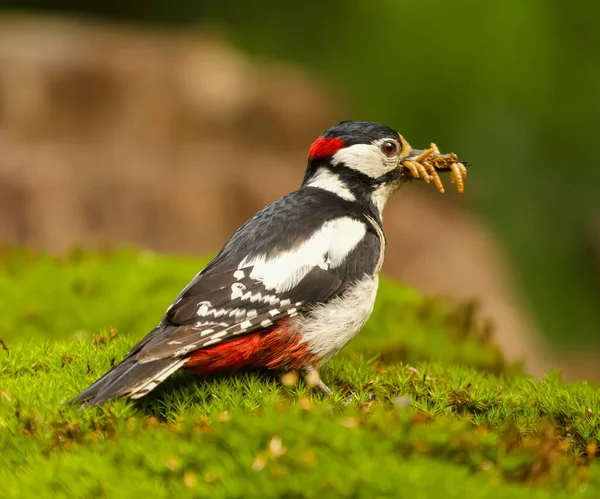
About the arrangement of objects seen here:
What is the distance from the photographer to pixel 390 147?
532cm

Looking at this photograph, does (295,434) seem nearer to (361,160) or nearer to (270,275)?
(270,275)

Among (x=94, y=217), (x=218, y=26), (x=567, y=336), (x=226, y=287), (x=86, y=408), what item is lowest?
(x=567, y=336)

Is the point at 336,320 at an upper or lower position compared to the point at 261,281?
lower

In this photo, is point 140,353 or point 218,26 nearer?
point 140,353

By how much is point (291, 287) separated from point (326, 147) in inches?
44.9

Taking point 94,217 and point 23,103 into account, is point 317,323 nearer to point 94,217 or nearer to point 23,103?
point 94,217

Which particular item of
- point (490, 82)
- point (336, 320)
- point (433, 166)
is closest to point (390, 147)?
point (433, 166)

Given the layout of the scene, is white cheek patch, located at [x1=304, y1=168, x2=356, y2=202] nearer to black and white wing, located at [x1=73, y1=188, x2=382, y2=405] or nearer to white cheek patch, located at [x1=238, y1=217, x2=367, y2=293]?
black and white wing, located at [x1=73, y1=188, x2=382, y2=405]

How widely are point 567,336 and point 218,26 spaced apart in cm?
915

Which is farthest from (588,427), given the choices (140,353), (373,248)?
(140,353)

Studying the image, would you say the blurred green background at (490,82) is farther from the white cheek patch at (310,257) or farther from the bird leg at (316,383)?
the bird leg at (316,383)

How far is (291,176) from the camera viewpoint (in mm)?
12992

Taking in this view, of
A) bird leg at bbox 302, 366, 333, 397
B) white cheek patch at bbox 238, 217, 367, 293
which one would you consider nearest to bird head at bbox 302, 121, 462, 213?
white cheek patch at bbox 238, 217, 367, 293

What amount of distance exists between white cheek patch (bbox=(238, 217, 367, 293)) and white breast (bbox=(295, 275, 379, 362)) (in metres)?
0.18
